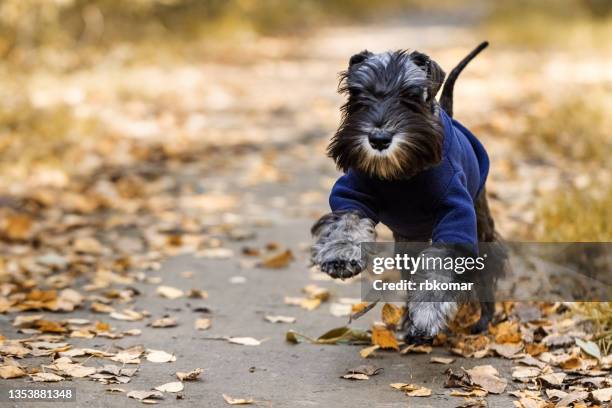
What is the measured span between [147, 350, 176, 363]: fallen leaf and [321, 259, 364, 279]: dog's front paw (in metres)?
1.13

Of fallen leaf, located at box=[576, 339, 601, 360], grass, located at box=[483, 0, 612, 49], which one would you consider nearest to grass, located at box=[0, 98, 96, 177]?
fallen leaf, located at box=[576, 339, 601, 360]

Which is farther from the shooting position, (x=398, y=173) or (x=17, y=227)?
(x=17, y=227)

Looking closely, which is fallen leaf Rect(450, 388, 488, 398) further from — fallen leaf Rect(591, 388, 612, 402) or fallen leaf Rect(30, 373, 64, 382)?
fallen leaf Rect(30, 373, 64, 382)

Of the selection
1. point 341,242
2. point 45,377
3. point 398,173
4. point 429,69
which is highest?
point 429,69

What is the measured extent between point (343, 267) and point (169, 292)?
85.8 inches

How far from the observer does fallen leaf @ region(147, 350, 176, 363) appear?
4.31 meters

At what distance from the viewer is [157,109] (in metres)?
12.6

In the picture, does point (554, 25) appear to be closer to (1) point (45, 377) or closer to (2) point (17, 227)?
(2) point (17, 227)

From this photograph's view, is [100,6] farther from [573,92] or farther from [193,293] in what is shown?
[193,293]

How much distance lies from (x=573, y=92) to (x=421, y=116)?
32.4 feet

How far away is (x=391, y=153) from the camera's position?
11.9ft

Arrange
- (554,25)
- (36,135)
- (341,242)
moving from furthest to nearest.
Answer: (554,25)
(36,135)
(341,242)

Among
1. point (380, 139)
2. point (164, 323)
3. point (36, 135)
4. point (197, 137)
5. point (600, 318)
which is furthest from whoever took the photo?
point (197, 137)

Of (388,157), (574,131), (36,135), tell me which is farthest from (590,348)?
(36,135)
